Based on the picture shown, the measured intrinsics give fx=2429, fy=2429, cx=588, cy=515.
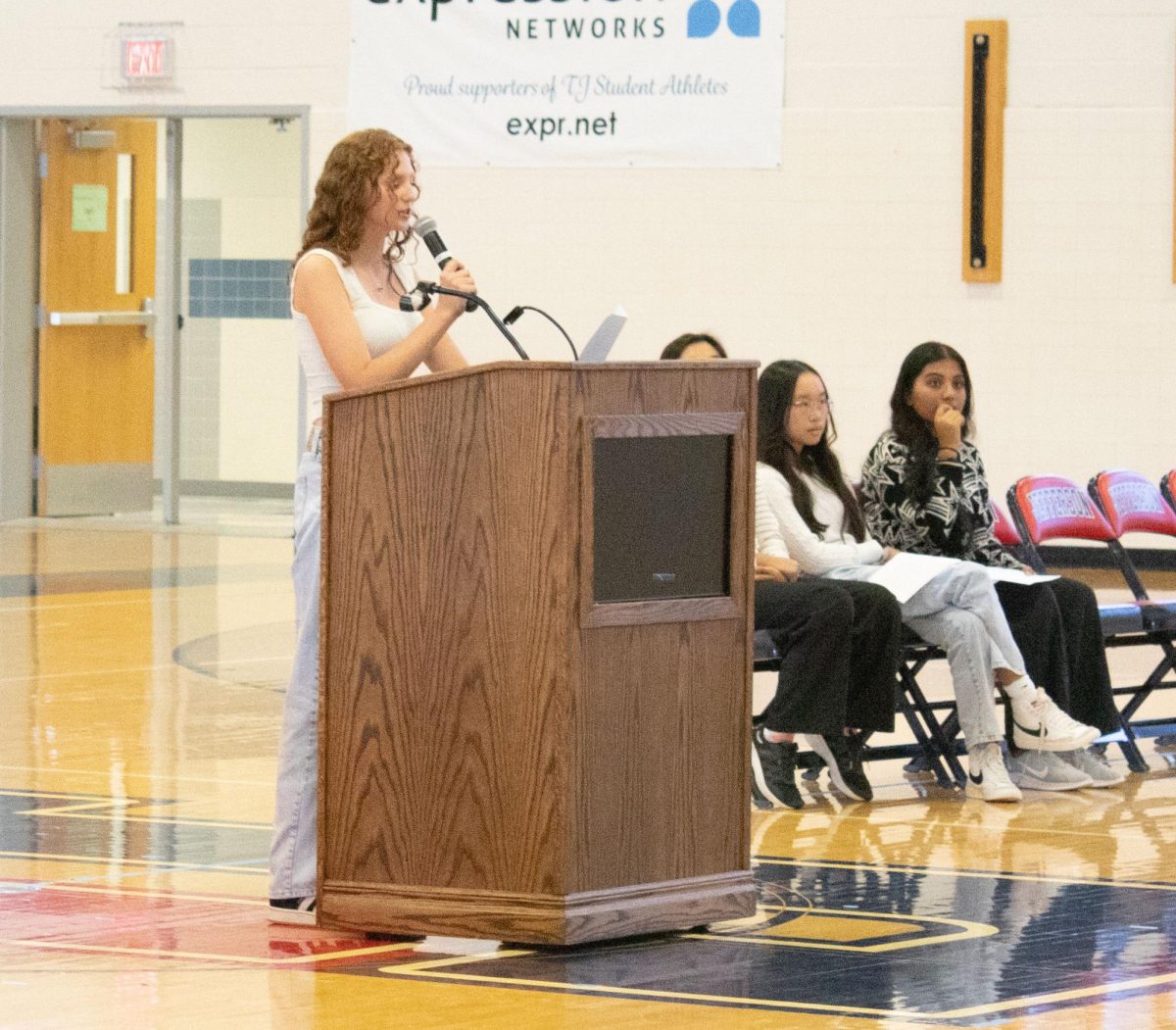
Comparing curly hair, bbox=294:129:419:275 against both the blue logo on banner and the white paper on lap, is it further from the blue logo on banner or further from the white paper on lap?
the blue logo on banner

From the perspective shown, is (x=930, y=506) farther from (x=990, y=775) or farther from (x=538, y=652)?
(x=538, y=652)

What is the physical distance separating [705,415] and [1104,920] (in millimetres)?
1277

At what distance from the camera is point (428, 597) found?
14.4 ft

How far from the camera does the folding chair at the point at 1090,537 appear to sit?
23.0ft

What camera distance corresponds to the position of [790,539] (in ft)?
21.7

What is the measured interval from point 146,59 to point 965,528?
8400 mm

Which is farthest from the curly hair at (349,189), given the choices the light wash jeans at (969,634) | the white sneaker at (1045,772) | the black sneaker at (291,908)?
the white sneaker at (1045,772)

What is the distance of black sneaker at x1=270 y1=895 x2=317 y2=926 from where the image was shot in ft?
15.3

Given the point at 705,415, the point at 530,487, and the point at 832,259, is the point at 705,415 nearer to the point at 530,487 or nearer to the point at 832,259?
the point at 530,487

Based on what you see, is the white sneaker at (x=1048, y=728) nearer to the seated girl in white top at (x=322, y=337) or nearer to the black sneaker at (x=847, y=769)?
the black sneaker at (x=847, y=769)

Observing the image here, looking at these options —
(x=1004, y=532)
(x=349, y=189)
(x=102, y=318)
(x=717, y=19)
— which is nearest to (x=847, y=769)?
(x=1004, y=532)

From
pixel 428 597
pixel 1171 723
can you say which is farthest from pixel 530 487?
pixel 1171 723

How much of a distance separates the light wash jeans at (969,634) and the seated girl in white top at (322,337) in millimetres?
2141

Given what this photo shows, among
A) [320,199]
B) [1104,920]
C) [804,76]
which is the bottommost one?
[1104,920]
